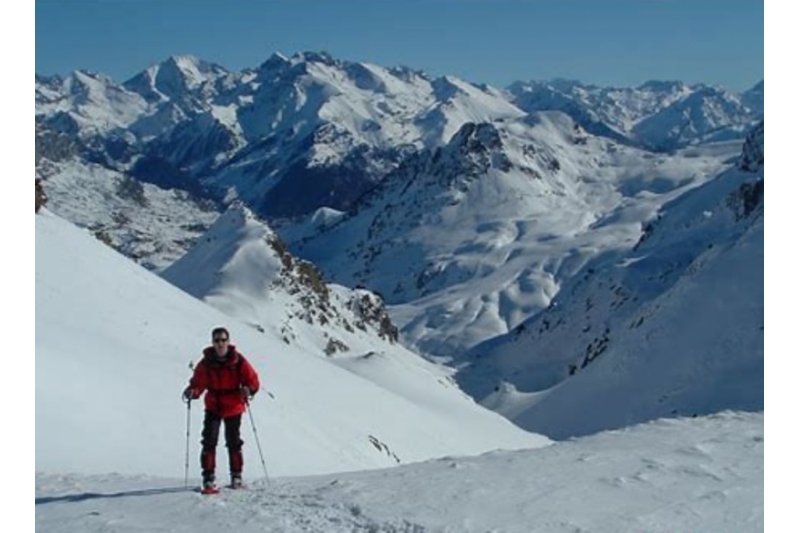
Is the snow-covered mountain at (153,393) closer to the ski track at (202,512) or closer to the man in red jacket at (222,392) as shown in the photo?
the ski track at (202,512)

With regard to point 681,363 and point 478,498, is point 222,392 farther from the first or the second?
point 681,363

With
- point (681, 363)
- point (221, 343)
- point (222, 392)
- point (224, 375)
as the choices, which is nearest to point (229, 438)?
point (222, 392)

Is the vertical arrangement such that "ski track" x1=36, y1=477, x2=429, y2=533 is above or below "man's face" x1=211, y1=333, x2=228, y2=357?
below

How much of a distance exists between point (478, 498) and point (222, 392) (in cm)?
440

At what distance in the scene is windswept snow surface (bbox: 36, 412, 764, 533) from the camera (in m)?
11.2

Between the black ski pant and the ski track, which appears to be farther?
the black ski pant

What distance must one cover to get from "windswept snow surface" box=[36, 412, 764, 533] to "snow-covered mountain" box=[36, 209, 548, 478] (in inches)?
176

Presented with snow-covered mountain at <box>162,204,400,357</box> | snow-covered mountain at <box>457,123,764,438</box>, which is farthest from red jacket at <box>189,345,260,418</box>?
snow-covered mountain at <box>162,204,400,357</box>

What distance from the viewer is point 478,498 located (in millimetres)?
12156

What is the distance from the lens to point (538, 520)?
36.8 ft

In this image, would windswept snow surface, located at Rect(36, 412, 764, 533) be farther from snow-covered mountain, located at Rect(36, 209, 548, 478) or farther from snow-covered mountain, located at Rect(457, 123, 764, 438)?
snow-covered mountain, located at Rect(457, 123, 764, 438)

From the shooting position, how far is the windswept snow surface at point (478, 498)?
36.8ft

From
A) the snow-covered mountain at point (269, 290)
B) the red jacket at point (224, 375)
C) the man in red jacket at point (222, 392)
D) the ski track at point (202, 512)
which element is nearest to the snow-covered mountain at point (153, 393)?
the ski track at point (202, 512)
